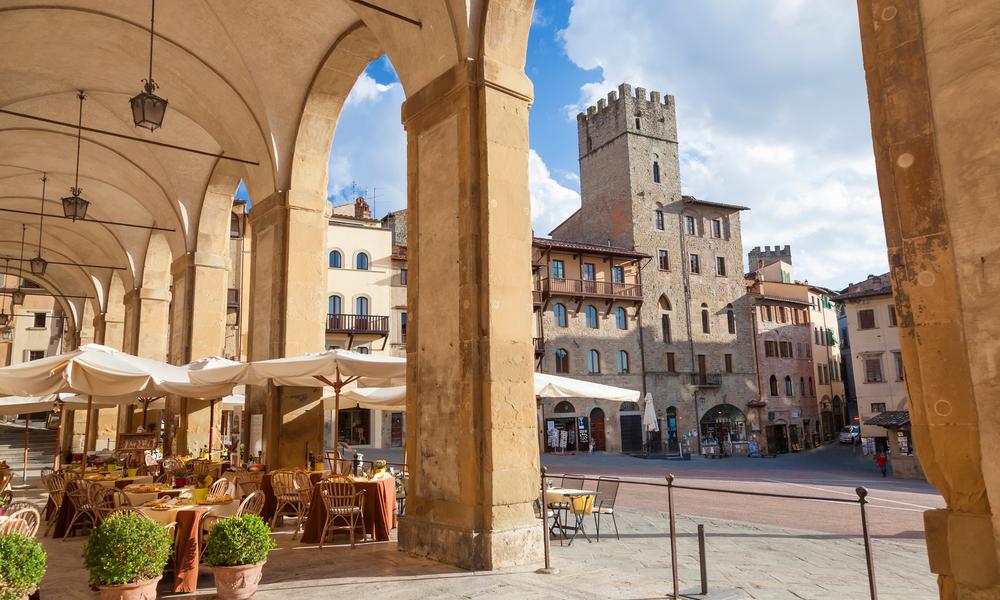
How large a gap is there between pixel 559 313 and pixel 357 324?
10.9 m

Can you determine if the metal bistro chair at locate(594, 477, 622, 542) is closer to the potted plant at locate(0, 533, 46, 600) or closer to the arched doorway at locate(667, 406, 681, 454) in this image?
the potted plant at locate(0, 533, 46, 600)

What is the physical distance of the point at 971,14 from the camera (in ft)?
9.52

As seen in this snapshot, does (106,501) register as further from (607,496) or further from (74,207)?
(74,207)

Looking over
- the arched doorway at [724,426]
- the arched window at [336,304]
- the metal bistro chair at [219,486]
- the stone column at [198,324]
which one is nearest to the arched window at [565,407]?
the arched doorway at [724,426]

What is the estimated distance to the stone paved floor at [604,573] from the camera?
508cm

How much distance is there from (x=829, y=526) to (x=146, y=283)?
1773 cm

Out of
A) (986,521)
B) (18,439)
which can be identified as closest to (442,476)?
(986,521)

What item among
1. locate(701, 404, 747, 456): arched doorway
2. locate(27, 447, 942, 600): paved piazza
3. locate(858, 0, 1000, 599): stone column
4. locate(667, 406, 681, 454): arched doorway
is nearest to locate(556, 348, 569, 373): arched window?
locate(667, 406, 681, 454): arched doorway

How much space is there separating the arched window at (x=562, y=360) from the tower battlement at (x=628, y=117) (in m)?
15.7

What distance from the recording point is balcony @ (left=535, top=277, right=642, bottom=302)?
35.4 meters

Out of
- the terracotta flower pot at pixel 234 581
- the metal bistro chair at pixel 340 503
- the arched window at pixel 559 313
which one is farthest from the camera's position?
the arched window at pixel 559 313

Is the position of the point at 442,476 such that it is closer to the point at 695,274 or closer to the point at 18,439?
the point at 18,439

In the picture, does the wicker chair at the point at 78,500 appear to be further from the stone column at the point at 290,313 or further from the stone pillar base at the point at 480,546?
the stone pillar base at the point at 480,546

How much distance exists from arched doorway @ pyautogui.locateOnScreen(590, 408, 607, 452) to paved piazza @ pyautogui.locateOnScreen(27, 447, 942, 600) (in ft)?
75.0
